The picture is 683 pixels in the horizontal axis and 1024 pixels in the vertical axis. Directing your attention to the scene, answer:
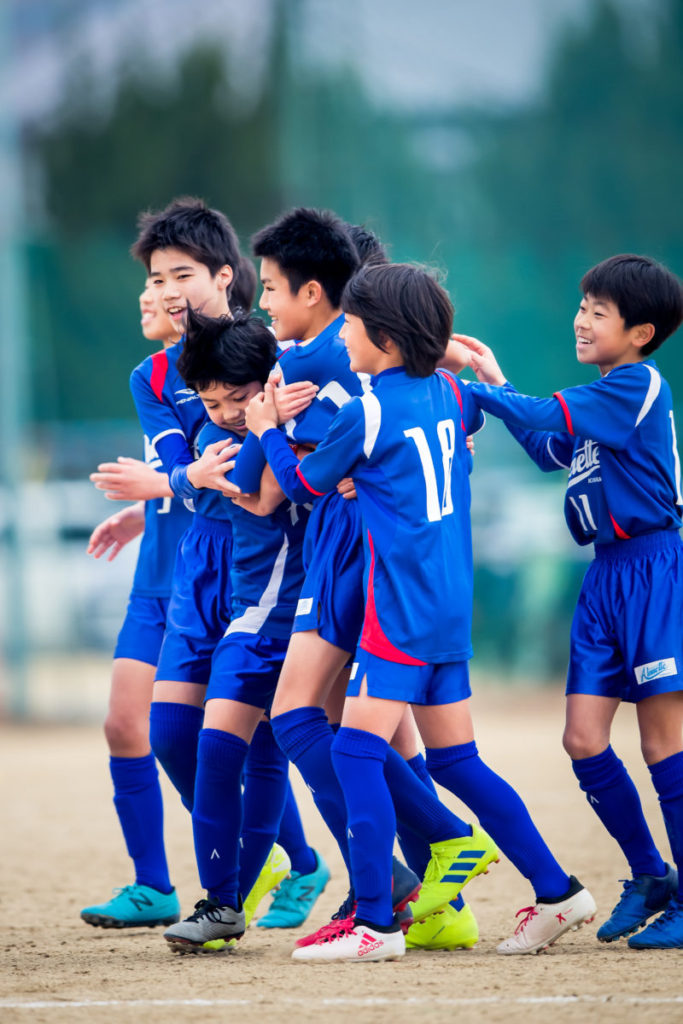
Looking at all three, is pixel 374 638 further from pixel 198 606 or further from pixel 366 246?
pixel 366 246

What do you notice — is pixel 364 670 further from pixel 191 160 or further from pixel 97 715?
pixel 191 160

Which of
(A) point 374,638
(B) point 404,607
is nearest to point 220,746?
(A) point 374,638

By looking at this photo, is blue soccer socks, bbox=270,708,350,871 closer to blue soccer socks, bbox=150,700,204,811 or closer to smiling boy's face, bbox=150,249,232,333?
blue soccer socks, bbox=150,700,204,811

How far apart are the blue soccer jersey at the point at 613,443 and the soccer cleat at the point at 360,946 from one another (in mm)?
1197

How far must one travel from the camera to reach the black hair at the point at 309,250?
3.61 meters

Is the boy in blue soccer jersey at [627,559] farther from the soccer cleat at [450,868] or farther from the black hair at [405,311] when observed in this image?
the soccer cleat at [450,868]

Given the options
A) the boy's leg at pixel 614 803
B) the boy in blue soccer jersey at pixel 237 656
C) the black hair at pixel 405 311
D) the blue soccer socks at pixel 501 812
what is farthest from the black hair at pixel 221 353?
the boy's leg at pixel 614 803

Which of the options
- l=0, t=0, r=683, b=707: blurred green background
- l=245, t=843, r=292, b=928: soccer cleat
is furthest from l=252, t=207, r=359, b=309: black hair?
l=0, t=0, r=683, b=707: blurred green background

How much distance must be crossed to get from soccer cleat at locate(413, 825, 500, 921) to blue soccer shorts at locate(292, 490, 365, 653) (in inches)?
22.2

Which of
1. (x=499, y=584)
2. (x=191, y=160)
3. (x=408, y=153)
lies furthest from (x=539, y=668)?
(x=191, y=160)

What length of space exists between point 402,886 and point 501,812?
0.31 m

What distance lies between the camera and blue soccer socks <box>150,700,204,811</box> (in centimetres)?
366

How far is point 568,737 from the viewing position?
11.7ft

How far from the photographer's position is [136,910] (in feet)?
13.4
